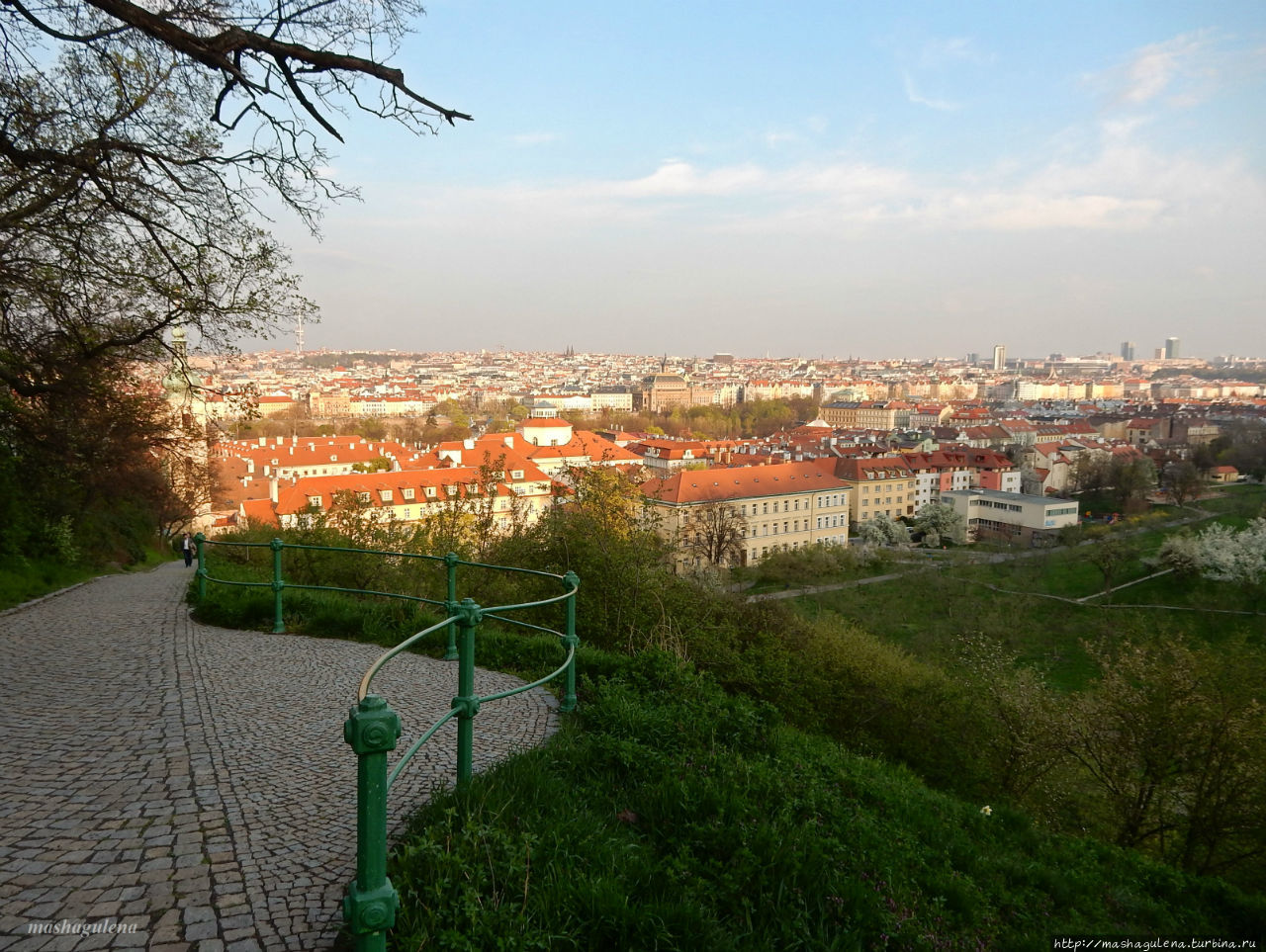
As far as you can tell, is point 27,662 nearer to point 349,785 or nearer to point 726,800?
point 349,785

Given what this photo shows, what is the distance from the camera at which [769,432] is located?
131375 mm

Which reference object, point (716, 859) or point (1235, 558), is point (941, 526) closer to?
point (1235, 558)

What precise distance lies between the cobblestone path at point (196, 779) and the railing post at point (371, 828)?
1.80ft

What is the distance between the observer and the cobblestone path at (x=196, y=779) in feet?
9.91

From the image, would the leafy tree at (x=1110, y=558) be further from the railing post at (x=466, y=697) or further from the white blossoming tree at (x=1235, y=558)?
the railing post at (x=466, y=697)

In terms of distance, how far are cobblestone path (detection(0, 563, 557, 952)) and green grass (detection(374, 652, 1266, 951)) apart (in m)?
0.48

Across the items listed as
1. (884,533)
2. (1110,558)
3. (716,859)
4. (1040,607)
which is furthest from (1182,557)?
(716,859)

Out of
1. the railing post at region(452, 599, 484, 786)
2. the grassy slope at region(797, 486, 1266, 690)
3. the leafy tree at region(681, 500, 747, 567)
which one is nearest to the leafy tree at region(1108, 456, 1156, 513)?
the grassy slope at region(797, 486, 1266, 690)

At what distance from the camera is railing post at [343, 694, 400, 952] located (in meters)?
2.48

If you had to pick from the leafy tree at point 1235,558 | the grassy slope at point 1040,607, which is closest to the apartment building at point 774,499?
the grassy slope at point 1040,607

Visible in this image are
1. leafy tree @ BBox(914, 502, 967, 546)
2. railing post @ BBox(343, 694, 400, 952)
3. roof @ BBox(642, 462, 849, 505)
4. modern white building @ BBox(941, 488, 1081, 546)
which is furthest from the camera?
modern white building @ BBox(941, 488, 1081, 546)

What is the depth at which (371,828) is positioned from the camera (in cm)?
250

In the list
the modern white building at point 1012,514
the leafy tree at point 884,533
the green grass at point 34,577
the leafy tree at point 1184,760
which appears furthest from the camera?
the modern white building at point 1012,514

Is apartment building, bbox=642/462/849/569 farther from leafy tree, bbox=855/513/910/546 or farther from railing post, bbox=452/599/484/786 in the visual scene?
railing post, bbox=452/599/484/786
